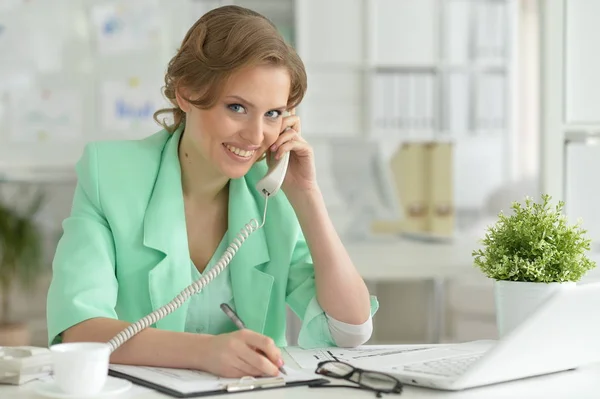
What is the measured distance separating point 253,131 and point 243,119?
0.11ft

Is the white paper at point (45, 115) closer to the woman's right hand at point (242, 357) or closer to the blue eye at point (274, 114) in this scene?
the blue eye at point (274, 114)

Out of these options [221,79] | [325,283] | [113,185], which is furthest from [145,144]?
[325,283]

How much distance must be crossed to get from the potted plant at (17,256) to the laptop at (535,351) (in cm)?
364

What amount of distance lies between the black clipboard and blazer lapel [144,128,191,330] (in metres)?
0.38

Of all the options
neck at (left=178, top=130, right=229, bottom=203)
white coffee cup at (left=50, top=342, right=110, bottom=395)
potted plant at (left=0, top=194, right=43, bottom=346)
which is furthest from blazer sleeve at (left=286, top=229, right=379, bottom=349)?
potted plant at (left=0, top=194, right=43, bottom=346)

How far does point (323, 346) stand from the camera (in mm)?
1611

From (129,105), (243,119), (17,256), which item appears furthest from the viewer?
(129,105)

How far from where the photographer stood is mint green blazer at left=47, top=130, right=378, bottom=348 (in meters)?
1.51

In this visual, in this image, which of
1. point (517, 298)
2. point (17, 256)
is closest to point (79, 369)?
point (517, 298)

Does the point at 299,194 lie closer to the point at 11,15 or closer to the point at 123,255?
the point at 123,255

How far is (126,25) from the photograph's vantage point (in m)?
4.90

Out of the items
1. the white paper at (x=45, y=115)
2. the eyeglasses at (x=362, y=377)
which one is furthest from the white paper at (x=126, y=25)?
the eyeglasses at (x=362, y=377)

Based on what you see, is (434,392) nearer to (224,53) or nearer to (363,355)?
(363,355)

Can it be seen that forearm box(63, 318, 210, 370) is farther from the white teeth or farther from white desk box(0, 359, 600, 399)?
the white teeth
